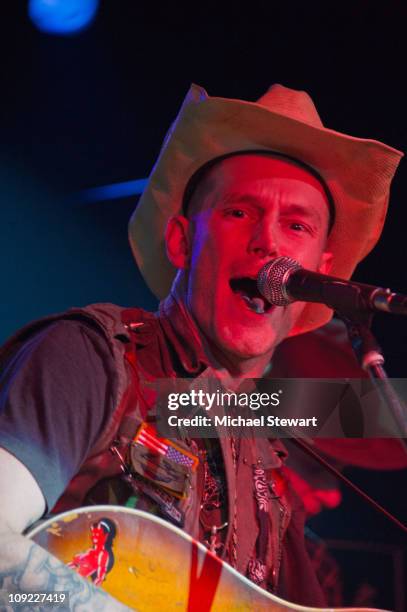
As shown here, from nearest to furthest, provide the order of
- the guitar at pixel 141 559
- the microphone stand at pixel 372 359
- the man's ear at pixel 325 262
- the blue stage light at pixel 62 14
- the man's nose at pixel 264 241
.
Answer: the microphone stand at pixel 372 359, the guitar at pixel 141 559, the man's nose at pixel 264 241, the man's ear at pixel 325 262, the blue stage light at pixel 62 14

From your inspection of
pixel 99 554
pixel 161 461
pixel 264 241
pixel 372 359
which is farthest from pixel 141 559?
pixel 264 241

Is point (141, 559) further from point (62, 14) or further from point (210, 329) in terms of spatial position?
point (62, 14)

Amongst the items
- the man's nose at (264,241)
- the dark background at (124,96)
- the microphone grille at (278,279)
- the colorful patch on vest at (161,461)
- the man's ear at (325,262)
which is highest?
the dark background at (124,96)

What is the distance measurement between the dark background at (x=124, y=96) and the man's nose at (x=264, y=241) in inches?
32.5

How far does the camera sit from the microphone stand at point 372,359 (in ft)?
3.46

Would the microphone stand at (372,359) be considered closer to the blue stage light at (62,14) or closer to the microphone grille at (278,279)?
the microphone grille at (278,279)

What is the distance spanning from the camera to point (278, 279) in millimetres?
1389

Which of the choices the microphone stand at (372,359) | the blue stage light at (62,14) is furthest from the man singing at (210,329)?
the blue stage light at (62,14)

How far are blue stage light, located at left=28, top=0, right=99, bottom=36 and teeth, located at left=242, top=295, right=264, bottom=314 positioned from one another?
1225 millimetres

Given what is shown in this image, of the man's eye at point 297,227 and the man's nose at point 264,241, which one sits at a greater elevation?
the man's eye at point 297,227

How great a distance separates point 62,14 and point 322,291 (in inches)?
63.5

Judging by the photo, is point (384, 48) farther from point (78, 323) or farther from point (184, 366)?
point (78, 323)

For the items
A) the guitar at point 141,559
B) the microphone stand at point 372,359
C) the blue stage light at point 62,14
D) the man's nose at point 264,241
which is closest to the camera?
the microphone stand at point 372,359

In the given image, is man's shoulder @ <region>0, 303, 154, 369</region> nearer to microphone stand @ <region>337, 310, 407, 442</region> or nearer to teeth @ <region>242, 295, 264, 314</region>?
teeth @ <region>242, 295, 264, 314</region>
